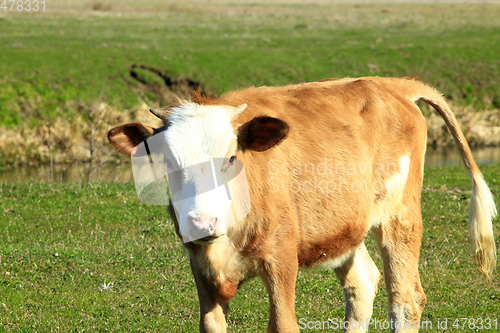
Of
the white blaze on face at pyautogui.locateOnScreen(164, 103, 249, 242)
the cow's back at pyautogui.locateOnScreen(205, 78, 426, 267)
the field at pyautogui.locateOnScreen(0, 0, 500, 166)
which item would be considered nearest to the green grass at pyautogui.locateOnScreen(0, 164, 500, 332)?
the cow's back at pyautogui.locateOnScreen(205, 78, 426, 267)

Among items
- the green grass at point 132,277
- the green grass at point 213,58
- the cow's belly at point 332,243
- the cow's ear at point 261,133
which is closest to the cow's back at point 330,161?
the cow's belly at point 332,243

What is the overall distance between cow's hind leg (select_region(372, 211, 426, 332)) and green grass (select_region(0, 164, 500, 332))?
76cm

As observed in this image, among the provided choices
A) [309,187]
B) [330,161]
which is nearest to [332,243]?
[309,187]

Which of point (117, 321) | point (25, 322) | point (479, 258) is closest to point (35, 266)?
point (25, 322)

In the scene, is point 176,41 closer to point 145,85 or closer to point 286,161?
point 145,85

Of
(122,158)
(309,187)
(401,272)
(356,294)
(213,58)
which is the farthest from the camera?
(213,58)

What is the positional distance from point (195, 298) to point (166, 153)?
9.42 ft

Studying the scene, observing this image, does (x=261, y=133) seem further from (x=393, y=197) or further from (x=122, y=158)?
(x=122, y=158)

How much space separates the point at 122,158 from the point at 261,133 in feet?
50.4

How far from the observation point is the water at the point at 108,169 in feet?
50.8

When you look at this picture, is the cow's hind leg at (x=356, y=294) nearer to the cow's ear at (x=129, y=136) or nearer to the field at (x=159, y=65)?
the cow's ear at (x=129, y=136)

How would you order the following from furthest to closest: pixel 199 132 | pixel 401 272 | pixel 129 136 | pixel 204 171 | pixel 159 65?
pixel 159 65 < pixel 401 272 < pixel 129 136 < pixel 199 132 < pixel 204 171

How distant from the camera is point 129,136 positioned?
161 inches

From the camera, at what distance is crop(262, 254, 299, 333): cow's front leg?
394 cm
